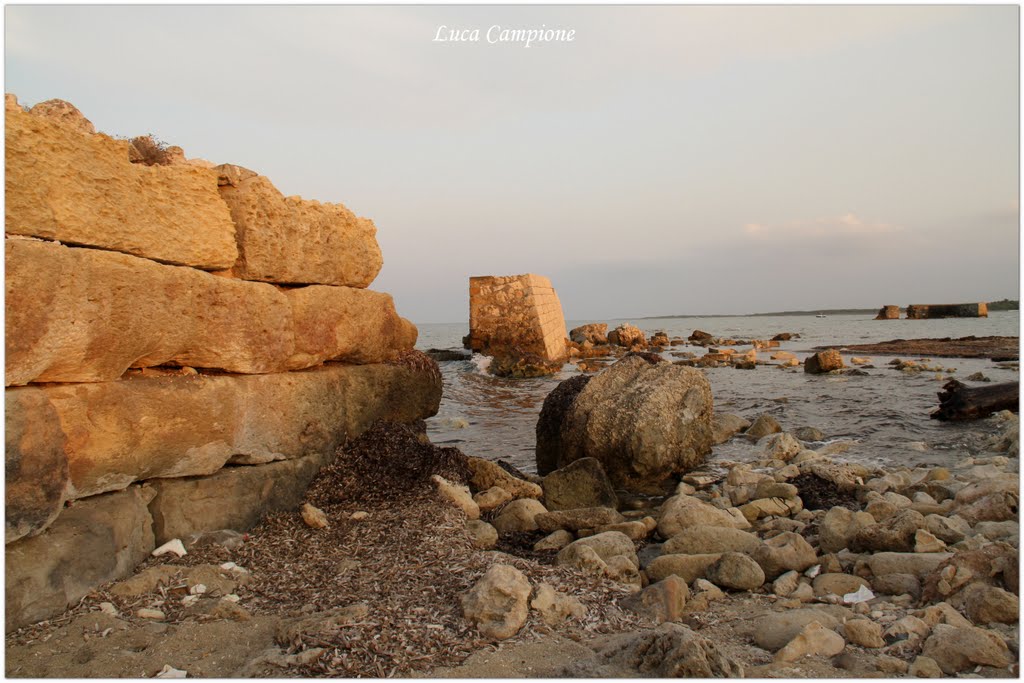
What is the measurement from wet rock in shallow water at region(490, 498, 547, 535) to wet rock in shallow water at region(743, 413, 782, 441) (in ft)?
18.1

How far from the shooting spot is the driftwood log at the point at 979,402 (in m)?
10.9

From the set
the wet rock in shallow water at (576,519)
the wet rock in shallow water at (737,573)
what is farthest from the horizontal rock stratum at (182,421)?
the wet rock in shallow water at (737,573)

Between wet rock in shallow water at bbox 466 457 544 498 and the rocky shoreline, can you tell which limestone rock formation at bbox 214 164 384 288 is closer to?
the rocky shoreline

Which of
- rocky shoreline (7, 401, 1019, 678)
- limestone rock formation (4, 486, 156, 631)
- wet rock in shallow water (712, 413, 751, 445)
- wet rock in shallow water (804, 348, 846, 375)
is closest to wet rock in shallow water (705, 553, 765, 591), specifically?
rocky shoreline (7, 401, 1019, 678)

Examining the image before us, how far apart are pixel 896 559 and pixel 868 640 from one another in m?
1.23

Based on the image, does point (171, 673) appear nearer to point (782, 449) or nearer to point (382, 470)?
point (382, 470)

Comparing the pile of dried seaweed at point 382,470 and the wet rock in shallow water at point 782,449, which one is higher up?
the pile of dried seaweed at point 382,470

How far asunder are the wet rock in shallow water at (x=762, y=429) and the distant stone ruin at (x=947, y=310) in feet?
204

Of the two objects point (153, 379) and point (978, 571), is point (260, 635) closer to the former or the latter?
point (153, 379)

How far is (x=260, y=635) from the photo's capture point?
338cm

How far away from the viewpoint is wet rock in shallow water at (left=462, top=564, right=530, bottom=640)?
333cm

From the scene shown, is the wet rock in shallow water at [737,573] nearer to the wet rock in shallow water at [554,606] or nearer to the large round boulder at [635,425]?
the wet rock in shallow water at [554,606]

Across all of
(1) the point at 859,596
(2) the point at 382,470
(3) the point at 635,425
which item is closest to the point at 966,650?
(1) the point at 859,596

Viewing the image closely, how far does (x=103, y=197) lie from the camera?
387 cm
